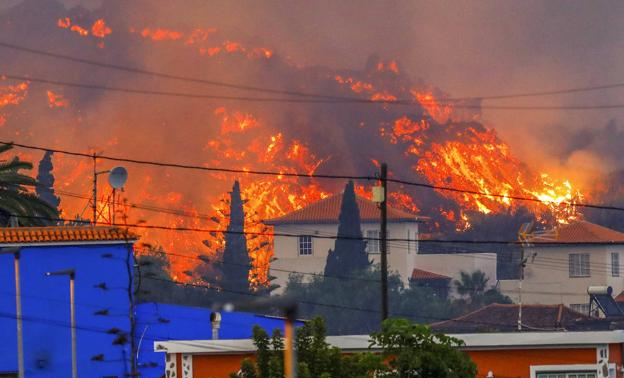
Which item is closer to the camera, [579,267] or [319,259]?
[579,267]

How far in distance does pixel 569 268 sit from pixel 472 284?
45.1ft

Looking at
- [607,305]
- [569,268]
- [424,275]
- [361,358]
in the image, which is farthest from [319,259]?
[361,358]

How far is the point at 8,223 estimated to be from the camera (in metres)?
71.9

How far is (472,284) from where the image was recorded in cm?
18075

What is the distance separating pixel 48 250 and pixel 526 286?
13096 centimetres

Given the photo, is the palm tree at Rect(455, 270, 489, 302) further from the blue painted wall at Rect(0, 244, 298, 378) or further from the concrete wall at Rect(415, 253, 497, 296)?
the blue painted wall at Rect(0, 244, 298, 378)

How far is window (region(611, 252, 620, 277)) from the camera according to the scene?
184 meters

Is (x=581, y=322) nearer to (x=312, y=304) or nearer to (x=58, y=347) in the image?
(x=58, y=347)

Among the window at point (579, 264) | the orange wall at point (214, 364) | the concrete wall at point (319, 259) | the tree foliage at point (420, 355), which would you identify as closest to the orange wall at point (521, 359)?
the orange wall at point (214, 364)

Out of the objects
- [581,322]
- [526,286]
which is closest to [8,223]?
[581,322]

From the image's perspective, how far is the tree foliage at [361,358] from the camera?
3894 cm

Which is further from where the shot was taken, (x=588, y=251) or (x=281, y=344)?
(x=588, y=251)

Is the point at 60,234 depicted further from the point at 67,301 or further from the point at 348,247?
the point at 348,247

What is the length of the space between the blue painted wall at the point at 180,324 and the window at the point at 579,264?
121125 mm
